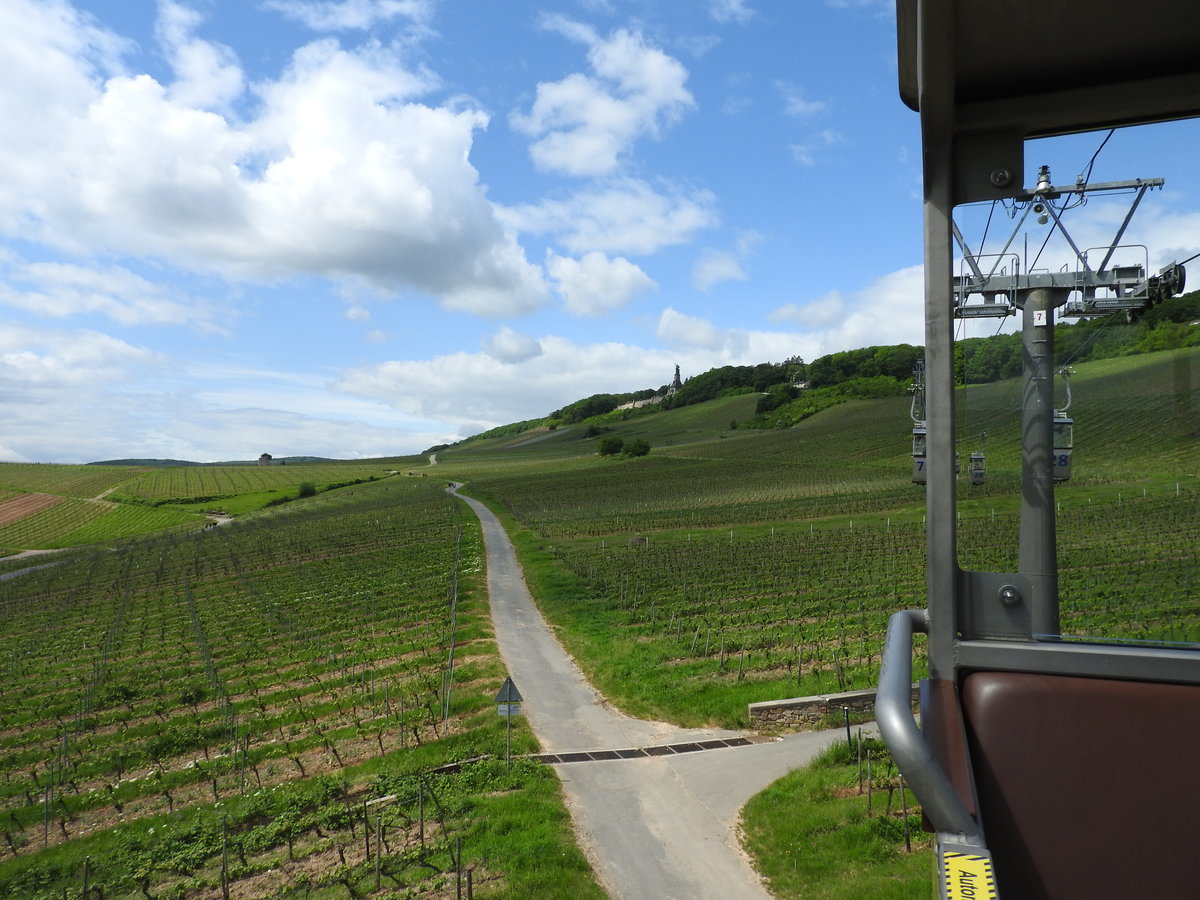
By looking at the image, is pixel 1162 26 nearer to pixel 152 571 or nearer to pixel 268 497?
pixel 152 571

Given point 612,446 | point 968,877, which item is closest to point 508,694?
point 968,877

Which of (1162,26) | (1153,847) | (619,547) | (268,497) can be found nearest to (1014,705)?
(1153,847)

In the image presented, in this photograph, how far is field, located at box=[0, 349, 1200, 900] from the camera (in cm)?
288

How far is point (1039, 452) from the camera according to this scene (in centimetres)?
261

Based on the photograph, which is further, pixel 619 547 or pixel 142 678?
pixel 619 547

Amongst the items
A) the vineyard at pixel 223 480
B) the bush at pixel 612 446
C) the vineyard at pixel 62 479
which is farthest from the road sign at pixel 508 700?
the vineyard at pixel 62 479

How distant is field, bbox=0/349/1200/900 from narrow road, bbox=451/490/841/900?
1.74ft

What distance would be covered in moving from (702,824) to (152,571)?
44.3 metres

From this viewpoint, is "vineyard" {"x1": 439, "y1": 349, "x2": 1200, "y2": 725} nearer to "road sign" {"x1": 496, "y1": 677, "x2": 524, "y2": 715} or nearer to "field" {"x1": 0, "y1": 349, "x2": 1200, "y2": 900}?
"field" {"x1": 0, "y1": 349, "x2": 1200, "y2": 900}

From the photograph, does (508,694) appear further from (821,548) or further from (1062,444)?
(821,548)

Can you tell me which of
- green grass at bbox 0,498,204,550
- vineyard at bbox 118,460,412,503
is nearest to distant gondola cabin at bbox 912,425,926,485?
green grass at bbox 0,498,204,550

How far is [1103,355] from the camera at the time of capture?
2.69m

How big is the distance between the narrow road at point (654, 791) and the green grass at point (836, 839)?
33cm

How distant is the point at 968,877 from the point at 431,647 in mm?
20897
